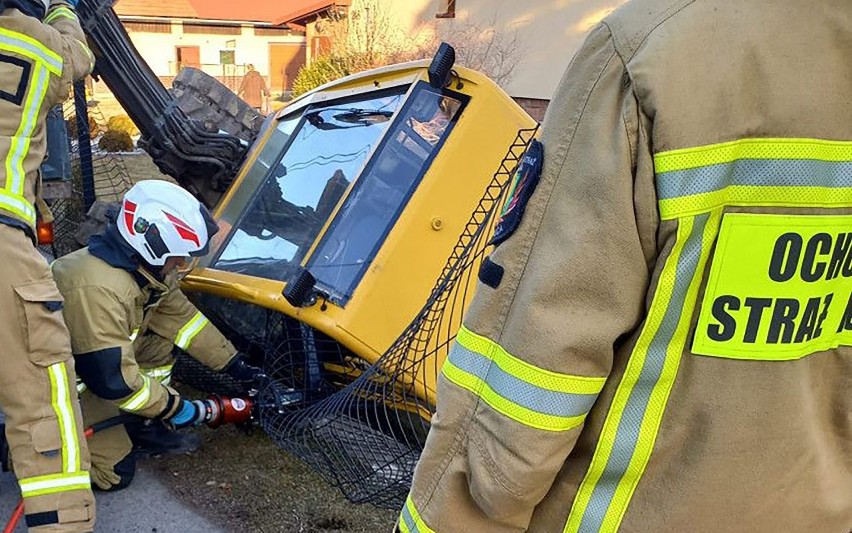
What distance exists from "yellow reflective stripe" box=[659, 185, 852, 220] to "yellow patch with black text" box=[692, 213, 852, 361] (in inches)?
0.7

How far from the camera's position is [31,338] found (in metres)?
2.71

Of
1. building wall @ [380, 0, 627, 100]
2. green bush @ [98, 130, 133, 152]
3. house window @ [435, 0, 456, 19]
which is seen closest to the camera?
green bush @ [98, 130, 133, 152]

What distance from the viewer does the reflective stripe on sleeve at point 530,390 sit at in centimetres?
108

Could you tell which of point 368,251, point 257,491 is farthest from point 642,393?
point 257,491

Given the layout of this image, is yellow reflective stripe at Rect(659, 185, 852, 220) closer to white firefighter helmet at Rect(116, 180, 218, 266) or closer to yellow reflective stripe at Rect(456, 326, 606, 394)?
yellow reflective stripe at Rect(456, 326, 606, 394)

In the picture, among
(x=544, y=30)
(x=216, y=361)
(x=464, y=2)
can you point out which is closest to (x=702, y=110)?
(x=216, y=361)

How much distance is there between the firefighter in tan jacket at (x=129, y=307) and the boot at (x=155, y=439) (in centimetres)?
4

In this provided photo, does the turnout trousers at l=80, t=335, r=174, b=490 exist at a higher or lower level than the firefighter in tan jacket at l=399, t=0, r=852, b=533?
lower

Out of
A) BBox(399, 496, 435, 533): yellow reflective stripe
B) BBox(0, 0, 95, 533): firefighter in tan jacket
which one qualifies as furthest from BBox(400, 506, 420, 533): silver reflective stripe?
BBox(0, 0, 95, 533): firefighter in tan jacket

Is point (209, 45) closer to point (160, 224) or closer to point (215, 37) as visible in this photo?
point (215, 37)

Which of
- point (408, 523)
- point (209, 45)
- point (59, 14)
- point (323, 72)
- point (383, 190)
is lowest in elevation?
point (408, 523)

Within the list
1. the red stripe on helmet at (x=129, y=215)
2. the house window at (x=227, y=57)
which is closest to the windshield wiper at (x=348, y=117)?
the red stripe on helmet at (x=129, y=215)

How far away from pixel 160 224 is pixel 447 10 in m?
12.0

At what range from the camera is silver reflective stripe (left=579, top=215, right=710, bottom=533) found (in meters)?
1.04
